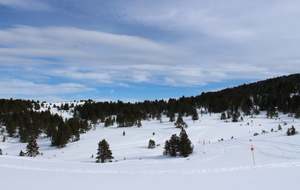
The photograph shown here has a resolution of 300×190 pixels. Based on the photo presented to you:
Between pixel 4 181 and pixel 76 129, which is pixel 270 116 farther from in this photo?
pixel 4 181

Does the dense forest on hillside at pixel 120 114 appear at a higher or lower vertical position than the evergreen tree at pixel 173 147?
higher

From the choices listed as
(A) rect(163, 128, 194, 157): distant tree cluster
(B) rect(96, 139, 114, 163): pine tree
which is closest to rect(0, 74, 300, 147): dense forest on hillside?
(B) rect(96, 139, 114, 163): pine tree

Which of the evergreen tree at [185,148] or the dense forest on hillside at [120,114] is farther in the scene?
the dense forest on hillside at [120,114]

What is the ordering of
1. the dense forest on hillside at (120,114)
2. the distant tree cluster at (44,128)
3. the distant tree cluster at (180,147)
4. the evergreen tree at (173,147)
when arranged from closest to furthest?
the distant tree cluster at (180,147)
the evergreen tree at (173,147)
the distant tree cluster at (44,128)
the dense forest on hillside at (120,114)

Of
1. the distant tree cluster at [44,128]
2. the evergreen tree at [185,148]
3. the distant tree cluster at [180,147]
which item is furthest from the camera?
the distant tree cluster at [44,128]

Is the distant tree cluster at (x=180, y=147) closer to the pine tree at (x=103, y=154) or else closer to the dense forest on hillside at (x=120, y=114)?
the pine tree at (x=103, y=154)

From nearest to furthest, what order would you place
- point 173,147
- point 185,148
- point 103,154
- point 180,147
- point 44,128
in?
1. point 185,148
2. point 180,147
3. point 103,154
4. point 173,147
5. point 44,128

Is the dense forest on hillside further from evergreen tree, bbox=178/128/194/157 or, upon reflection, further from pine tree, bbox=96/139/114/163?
evergreen tree, bbox=178/128/194/157

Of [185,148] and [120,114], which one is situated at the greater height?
[120,114]

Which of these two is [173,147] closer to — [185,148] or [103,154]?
[185,148]

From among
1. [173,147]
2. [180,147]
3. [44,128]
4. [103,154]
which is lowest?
[103,154]

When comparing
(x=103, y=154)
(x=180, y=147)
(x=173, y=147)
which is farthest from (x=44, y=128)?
(x=180, y=147)

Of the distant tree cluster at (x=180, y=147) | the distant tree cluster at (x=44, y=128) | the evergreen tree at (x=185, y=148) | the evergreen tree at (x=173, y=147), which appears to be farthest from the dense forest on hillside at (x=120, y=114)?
the evergreen tree at (x=185, y=148)

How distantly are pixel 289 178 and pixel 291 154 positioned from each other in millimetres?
14496
